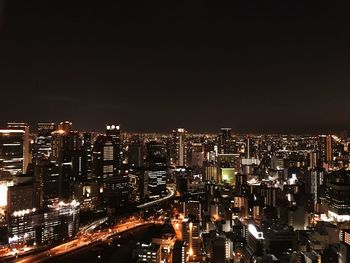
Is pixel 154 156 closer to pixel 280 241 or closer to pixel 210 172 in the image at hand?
pixel 210 172

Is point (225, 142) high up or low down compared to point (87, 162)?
up

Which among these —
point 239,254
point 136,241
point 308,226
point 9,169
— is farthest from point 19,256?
point 308,226

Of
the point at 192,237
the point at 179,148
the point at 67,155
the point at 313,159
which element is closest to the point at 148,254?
the point at 192,237

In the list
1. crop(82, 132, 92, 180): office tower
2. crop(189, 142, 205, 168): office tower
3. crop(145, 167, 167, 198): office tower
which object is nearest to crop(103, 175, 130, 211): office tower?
crop(82, 132, 92, 180): office tower

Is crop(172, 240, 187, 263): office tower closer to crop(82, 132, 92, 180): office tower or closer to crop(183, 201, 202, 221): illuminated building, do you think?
crop(183, 201, 202, 221): illuminated building

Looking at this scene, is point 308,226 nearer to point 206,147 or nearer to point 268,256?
point 268,256
